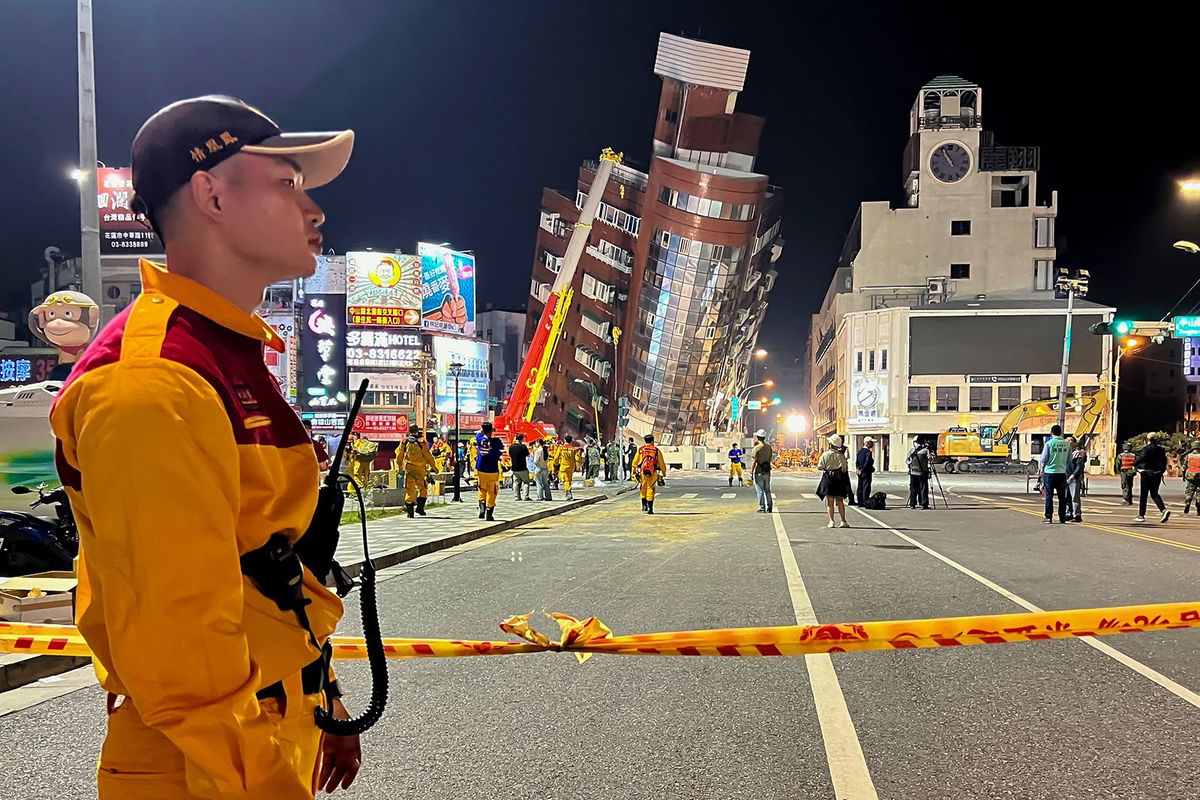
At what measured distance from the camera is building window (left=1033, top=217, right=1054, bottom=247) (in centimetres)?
8250

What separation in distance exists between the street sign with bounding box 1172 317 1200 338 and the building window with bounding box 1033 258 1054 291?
58793 millimetres

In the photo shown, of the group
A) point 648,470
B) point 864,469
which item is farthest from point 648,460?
point 864,469

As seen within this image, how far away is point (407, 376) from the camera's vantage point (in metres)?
73.1

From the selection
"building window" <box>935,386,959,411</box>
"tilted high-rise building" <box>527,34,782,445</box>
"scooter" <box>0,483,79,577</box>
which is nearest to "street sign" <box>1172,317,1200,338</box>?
"scooter" <box>0,483,79,577</box>

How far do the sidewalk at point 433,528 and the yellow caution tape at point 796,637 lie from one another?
17.8 feet

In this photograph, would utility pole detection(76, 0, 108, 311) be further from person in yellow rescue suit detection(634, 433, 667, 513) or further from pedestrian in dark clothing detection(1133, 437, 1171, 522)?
pedestrian in dark clothing detection(1133, 437, 1171, 522)

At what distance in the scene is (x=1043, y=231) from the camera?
3260 inches

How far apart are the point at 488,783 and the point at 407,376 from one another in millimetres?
71453

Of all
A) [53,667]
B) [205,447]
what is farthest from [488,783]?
[53,667]

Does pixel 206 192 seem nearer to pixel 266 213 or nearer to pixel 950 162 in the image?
pixel 266 213

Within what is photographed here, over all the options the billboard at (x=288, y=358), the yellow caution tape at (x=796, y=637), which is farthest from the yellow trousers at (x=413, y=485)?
the billboard at (x=288, y=358)

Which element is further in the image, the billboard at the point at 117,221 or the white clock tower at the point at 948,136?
the white clock tower at the point at 948,136

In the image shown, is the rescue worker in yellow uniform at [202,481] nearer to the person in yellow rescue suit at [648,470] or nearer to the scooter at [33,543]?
the scooter at [33,543]

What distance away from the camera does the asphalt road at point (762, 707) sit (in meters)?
3.75
